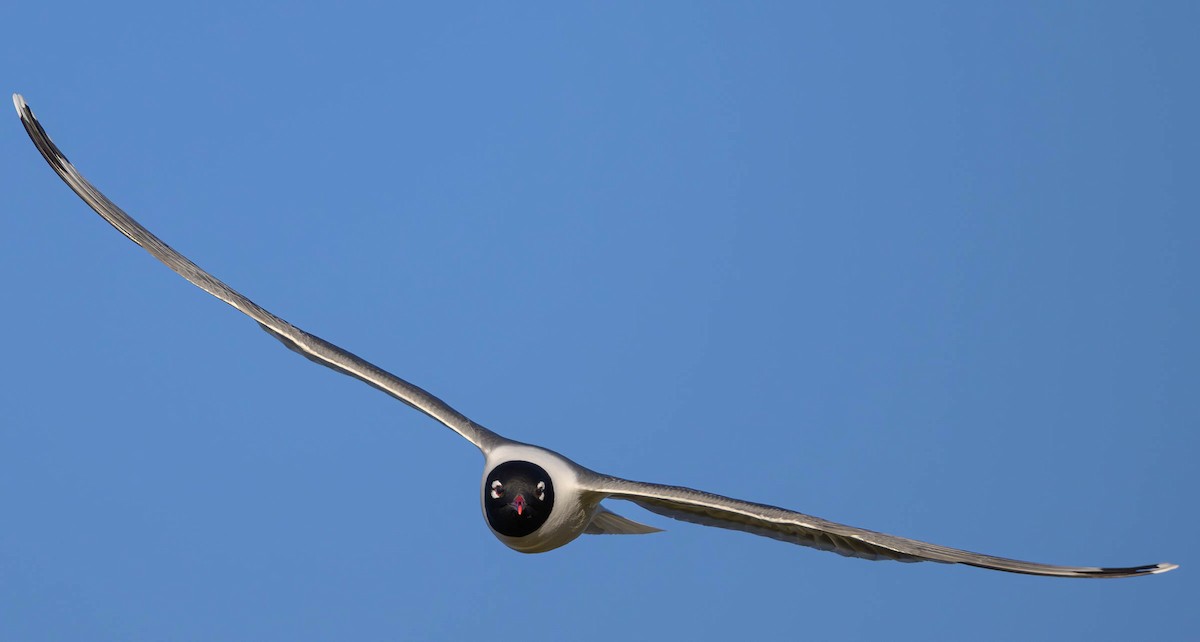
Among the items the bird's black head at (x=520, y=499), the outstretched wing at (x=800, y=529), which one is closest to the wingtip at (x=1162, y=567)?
the outstretched wing at (x=800, y=529)

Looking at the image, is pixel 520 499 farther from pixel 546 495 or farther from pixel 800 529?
pixel 800 529

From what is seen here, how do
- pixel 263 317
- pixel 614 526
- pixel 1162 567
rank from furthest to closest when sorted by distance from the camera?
pixel 614 526, pixel 263 317, pixel 1162 567

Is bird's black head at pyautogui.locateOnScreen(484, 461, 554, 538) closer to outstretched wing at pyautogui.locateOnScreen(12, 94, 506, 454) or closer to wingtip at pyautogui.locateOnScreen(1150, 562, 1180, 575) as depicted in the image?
outstretched wing at pyautogui.locateOnScreen(12, 94, 506, 454)

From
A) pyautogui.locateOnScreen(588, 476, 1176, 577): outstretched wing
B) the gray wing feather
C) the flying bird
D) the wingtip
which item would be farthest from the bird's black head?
the wingtip

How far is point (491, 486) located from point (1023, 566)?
549 centimetres

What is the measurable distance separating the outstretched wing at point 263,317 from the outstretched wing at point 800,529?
1922mm

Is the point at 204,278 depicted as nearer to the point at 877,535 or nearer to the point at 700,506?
the point at 700,506

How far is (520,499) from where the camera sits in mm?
15570

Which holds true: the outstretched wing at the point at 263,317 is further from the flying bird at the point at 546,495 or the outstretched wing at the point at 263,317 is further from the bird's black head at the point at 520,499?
the bird's black head at the point at 520,499

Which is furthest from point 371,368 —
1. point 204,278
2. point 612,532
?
point 612,532

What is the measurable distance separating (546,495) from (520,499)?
0.90 feet

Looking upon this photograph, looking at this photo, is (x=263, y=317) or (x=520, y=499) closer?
(x=520, y=499)

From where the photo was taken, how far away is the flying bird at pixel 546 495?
14133mm

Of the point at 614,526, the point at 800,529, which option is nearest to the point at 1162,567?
the point at 800,529
